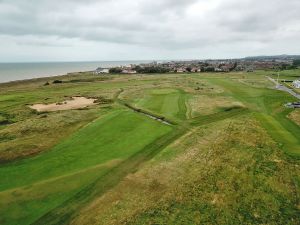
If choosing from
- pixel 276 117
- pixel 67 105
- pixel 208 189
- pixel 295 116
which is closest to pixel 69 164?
pixel 208 189

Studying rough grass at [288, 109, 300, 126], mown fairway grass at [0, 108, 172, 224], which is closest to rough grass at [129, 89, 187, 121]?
mown fairway grass at [0, 108, 172, 224]

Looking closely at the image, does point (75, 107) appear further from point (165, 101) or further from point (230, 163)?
point (230, 163)

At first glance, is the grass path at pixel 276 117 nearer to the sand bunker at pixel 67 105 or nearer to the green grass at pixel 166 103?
the green grass at pixel 166 103

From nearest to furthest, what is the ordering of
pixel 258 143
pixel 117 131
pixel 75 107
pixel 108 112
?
→ pixel 258 143 → pixel 117 131 → pixel 108 112 → pixel 75 107

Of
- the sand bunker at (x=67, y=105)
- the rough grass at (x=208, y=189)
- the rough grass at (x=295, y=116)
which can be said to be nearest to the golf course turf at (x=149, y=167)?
the rough grass at (x=208, y=189)

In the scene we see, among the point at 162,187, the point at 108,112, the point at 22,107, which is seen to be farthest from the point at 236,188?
the point at 22,107

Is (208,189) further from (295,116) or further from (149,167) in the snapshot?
(295,116)
